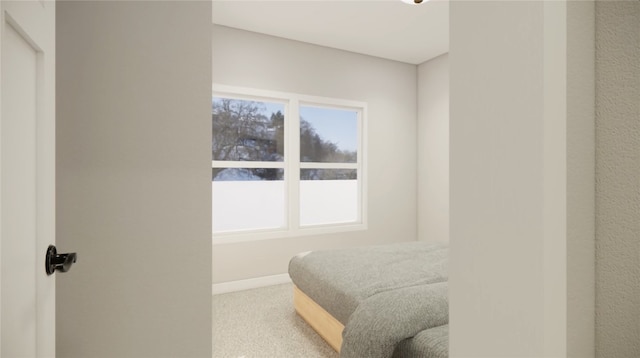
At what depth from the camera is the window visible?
12.0ft

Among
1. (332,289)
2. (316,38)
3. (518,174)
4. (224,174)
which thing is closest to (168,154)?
(332,289)

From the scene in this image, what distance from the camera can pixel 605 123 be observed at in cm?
50

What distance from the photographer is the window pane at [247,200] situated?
3641 millimetres

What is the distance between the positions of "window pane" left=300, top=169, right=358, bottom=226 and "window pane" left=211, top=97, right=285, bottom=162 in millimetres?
509

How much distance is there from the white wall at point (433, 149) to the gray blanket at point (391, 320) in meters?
2.84

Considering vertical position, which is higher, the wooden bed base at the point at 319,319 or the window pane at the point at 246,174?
the window pane at the point at 246,174

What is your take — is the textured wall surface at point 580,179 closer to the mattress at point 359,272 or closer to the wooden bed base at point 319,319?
the mattress at point 359,272

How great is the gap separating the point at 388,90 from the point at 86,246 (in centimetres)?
390

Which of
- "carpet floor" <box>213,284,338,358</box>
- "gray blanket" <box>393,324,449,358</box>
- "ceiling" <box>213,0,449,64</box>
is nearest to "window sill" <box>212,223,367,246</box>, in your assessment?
"carpet floor" <box>213,284,338,358</box>

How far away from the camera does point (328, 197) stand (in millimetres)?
4297
